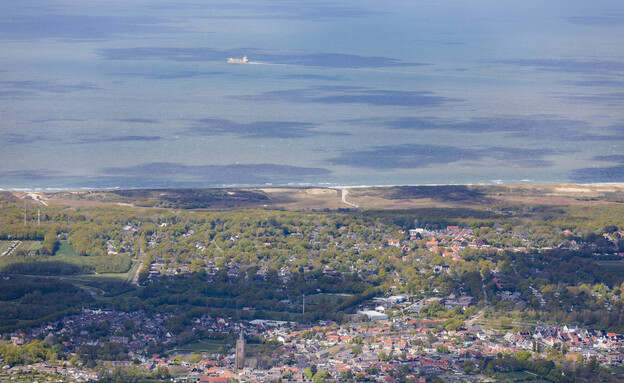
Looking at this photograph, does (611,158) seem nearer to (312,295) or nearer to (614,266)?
(614,266)

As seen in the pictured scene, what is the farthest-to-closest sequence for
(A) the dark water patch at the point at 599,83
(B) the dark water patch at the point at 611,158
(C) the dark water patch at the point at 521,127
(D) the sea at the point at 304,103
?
1. (A) the dark water patch at the point at 599,83
2. (C) the dark water patch at the point at 521,127
3. (B) the dark water patch at the point at 611,158
4. (D) the sea at the point at 304,103

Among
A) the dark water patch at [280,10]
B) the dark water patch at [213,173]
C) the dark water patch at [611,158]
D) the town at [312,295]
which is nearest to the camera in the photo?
the town at [312,295]

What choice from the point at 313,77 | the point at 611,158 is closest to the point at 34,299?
the point at 611,158

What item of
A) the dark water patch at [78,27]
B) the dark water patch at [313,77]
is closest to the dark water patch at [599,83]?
the dark water patch at [313,77]

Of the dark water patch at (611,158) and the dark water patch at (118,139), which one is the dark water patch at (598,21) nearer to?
the dark water patch at (611,158)

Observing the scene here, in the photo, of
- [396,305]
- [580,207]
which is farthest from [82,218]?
[580,207]

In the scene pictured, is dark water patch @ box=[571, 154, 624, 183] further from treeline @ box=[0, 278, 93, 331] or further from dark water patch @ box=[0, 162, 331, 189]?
treeline @ box=[0, 278, 93, 331]

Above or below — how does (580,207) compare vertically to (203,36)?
below

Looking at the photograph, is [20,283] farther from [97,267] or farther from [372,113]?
[372,113]
